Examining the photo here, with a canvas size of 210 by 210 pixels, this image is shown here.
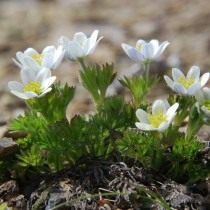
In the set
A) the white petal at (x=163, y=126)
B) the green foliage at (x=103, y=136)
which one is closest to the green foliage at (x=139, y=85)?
the green foliage at (x=103, y=136)

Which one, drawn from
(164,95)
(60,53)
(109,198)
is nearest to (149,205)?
(109,198)

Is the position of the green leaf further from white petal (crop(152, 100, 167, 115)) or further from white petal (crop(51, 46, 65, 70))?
white petal (crop(51, 46, 65, 70))

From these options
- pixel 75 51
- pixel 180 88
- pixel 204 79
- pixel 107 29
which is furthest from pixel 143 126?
pixel 107 29

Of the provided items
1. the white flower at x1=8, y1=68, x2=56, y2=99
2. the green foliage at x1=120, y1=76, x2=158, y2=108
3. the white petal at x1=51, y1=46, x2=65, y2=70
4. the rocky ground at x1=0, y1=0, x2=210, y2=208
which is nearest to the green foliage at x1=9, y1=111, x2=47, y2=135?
the white flower at x1=8, y1=68, x2=56, y2=99

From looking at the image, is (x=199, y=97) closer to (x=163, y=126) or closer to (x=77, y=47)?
(x=163, y=126)

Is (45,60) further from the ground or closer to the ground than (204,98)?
further from the ground

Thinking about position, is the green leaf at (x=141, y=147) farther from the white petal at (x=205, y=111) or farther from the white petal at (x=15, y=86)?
the white petal at (x=15, y=86)
